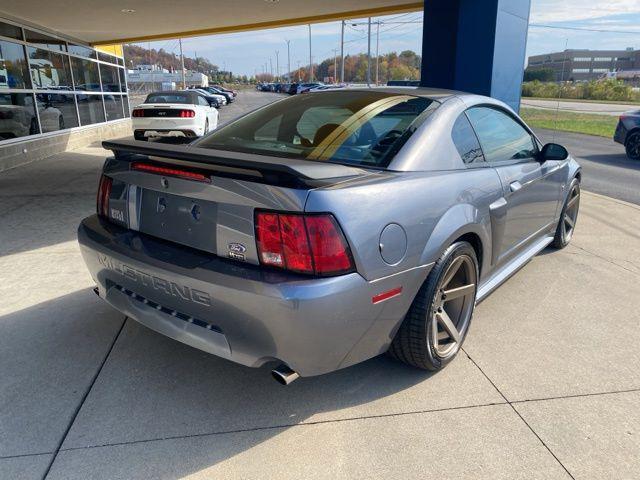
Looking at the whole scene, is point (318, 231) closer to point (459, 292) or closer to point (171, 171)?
point (171, 171)

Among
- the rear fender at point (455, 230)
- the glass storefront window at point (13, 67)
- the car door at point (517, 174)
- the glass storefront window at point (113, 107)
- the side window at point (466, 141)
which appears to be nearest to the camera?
the rear fender at point (455, 230)

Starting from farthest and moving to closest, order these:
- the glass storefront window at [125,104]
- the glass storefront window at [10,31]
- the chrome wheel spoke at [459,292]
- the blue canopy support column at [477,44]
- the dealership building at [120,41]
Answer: the glass storefront window at [125,104]
the glass storefront window at [10,31]
the dealership building at [120,41]
the blue canopy support column at [477,44]
the chrome wheel spoke at [459,292]

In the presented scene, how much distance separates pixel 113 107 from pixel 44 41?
20.6 feet

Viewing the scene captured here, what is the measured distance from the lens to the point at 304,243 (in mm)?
2025

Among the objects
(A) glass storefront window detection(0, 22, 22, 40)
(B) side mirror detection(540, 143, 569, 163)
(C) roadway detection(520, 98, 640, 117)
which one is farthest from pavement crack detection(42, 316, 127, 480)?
(C) roadway detection(520, 98, 640, 117)

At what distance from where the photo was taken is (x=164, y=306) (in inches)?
93.3

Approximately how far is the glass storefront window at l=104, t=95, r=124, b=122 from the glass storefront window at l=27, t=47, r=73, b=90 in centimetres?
368

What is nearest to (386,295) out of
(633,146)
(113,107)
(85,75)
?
(633,146)

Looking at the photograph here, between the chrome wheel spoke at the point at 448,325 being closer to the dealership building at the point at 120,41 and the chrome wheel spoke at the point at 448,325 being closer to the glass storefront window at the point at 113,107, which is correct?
the dealership building at the point at 120,41

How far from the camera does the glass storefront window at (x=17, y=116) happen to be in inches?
375

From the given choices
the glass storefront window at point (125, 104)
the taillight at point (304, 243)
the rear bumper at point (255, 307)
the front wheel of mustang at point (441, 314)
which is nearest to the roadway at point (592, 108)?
the glass storefront window at point (125, 104)

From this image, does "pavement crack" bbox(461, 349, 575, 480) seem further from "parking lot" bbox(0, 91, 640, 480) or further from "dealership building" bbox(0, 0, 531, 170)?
"dealership building" bbox(0, 0, 531, 170)

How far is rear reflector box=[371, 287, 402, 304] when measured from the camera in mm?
2197

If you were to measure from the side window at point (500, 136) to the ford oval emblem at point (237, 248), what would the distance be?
1779 millimetres
